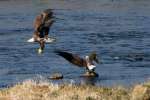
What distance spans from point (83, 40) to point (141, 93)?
18.4 metres

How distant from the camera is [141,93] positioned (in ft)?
41.0

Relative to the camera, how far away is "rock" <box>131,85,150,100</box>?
40.4 feet

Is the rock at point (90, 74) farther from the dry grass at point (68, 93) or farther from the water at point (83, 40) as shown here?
the dry grass at point (68, 93)

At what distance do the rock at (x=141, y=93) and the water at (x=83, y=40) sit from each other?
6.64 m

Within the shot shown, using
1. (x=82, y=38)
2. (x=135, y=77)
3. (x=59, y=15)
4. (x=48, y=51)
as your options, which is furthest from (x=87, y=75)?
(x=59, y=15)

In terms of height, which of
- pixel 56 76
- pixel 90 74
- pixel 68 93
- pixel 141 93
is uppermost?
pixel 68 93

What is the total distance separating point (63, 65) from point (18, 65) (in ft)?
5.50

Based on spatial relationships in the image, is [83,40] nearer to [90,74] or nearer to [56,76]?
[90,74]

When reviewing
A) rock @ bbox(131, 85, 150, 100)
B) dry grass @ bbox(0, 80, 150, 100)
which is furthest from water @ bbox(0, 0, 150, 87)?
rock @ bbox(131, 85, 150, 100)

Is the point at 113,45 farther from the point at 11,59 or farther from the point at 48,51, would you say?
the point at 11,59

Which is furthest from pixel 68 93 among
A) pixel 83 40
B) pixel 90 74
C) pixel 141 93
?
pixel 83 40

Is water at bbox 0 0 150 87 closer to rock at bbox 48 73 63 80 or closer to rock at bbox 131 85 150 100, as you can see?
rock at bbox 48 73 63 80

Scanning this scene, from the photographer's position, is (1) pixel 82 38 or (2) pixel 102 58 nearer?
(2) pixel 102 58

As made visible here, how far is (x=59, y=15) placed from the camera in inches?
1570
